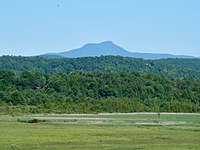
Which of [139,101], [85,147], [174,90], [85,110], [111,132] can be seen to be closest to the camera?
[85,147]

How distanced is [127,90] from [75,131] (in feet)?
227

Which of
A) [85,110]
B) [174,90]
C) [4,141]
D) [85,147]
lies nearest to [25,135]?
[4,141]

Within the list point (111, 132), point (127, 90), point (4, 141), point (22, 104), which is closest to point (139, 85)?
point (127, 90)

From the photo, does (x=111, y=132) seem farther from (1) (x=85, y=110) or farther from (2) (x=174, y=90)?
(2) (x=174, y=90)

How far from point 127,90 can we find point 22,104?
23.7 m

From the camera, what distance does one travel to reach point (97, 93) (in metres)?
129

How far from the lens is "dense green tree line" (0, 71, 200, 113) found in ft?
384

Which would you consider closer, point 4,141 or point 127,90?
point 4,141

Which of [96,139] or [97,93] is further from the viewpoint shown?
[97,93]

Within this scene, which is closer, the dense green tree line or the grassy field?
the grassy field

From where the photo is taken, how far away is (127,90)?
131000 millimetres

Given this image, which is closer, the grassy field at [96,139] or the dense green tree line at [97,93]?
the grassy field at [96,139]

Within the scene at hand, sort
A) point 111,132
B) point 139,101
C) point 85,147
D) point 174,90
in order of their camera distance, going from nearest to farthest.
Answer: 1. point 85,147
2. point 111,132
3. point 139,101
4. point 174,90

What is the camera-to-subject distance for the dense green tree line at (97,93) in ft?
384
